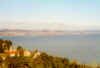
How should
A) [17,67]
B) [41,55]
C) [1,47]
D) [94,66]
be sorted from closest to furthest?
1. [17,67]
2. [41,55]
3. [94,66]
4. [1,47]

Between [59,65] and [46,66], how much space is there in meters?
0.18

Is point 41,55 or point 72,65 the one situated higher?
point 41,55

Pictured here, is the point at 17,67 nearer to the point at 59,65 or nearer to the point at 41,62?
the point at 41,62

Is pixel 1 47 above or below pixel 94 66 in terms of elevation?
above

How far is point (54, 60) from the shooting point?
266cm

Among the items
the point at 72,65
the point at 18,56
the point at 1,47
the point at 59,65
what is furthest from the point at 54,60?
the point at 1,47

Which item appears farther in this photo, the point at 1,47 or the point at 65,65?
the point at 1,47

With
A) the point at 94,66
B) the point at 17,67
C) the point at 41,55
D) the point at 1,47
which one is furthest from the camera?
the point at 1,47

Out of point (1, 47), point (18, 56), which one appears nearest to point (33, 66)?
point (18, 56)

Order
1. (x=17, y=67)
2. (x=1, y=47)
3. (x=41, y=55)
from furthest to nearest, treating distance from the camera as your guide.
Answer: (x=1, y=47) → (x=41, y=55) → (x=17, y=67)

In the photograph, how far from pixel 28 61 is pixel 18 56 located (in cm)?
21

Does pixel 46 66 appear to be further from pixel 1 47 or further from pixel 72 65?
pixel 1 47

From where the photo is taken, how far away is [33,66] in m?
2.48

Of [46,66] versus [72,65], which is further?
[72,65]
